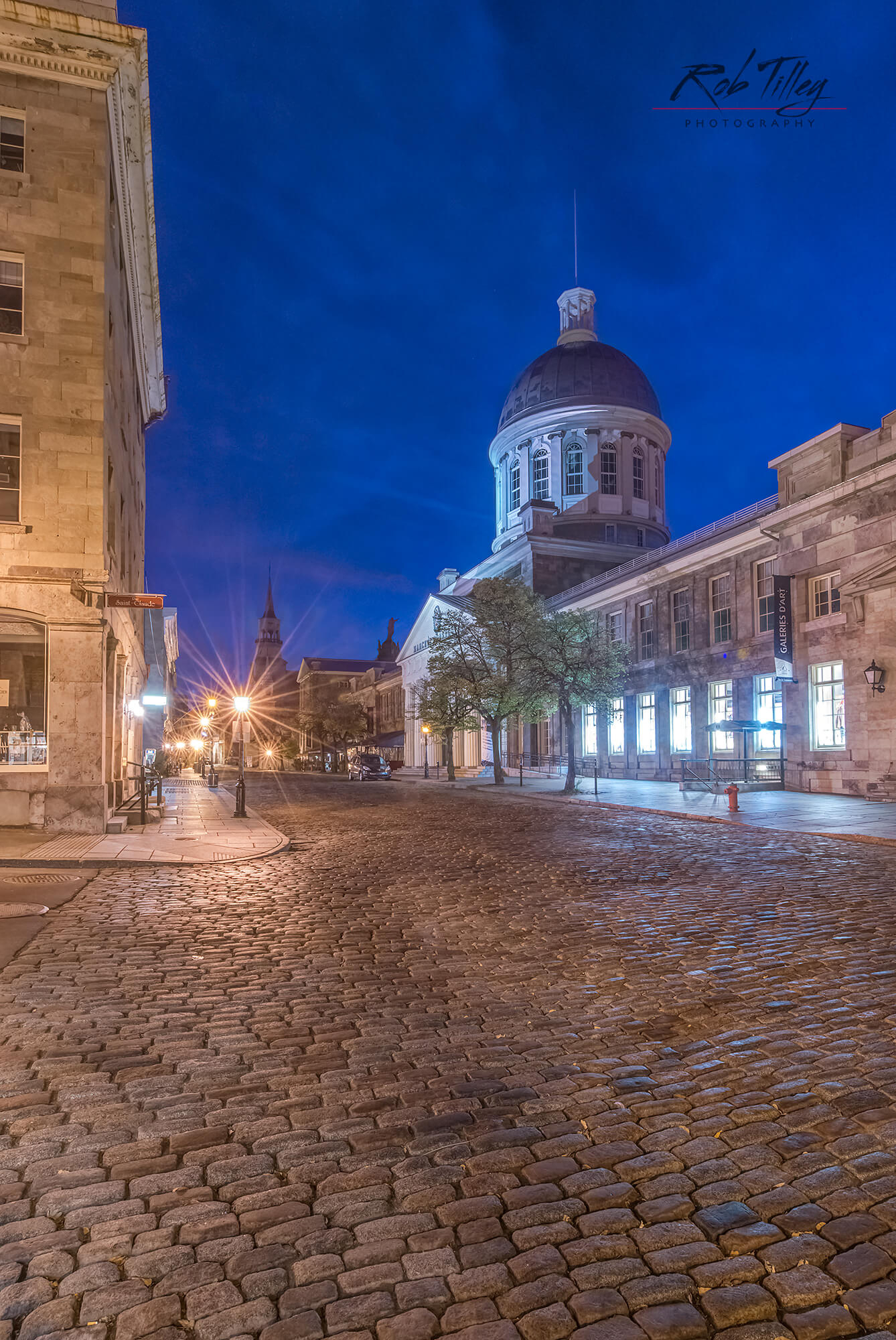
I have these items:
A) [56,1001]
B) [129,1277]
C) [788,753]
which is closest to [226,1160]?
[129,1277]

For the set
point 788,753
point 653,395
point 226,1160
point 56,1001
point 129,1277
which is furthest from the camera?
point 653,395

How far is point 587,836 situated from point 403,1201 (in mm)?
13067

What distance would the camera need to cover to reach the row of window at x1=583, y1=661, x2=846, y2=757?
2566cm

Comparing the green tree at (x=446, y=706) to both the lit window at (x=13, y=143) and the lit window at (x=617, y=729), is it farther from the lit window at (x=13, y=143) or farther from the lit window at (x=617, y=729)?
the lit window at (x=13, y=143)

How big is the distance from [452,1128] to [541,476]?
62617 mm

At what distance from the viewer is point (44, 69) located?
16.5 meters

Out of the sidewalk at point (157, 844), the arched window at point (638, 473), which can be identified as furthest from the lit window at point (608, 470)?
the sidewalk at point (157, 844)

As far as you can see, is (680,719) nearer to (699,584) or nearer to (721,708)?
(721,708)

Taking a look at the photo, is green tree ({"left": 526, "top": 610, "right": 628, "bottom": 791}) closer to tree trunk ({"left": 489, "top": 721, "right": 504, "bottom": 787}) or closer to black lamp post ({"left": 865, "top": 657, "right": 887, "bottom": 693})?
tree trunk ({"left": 489, "top": 721, "right": 504, "bottom": 787})

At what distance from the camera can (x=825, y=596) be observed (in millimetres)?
26188

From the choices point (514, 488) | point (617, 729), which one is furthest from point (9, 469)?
point (514, 488)

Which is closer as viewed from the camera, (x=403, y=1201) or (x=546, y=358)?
(x=403, y=1201)

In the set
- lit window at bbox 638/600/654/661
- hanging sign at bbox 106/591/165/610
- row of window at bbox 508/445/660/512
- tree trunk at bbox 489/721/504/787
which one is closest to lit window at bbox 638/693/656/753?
lit window at bbox 638/600/654/661

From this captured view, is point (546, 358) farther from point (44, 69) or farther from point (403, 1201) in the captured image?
point (403, 1201)
